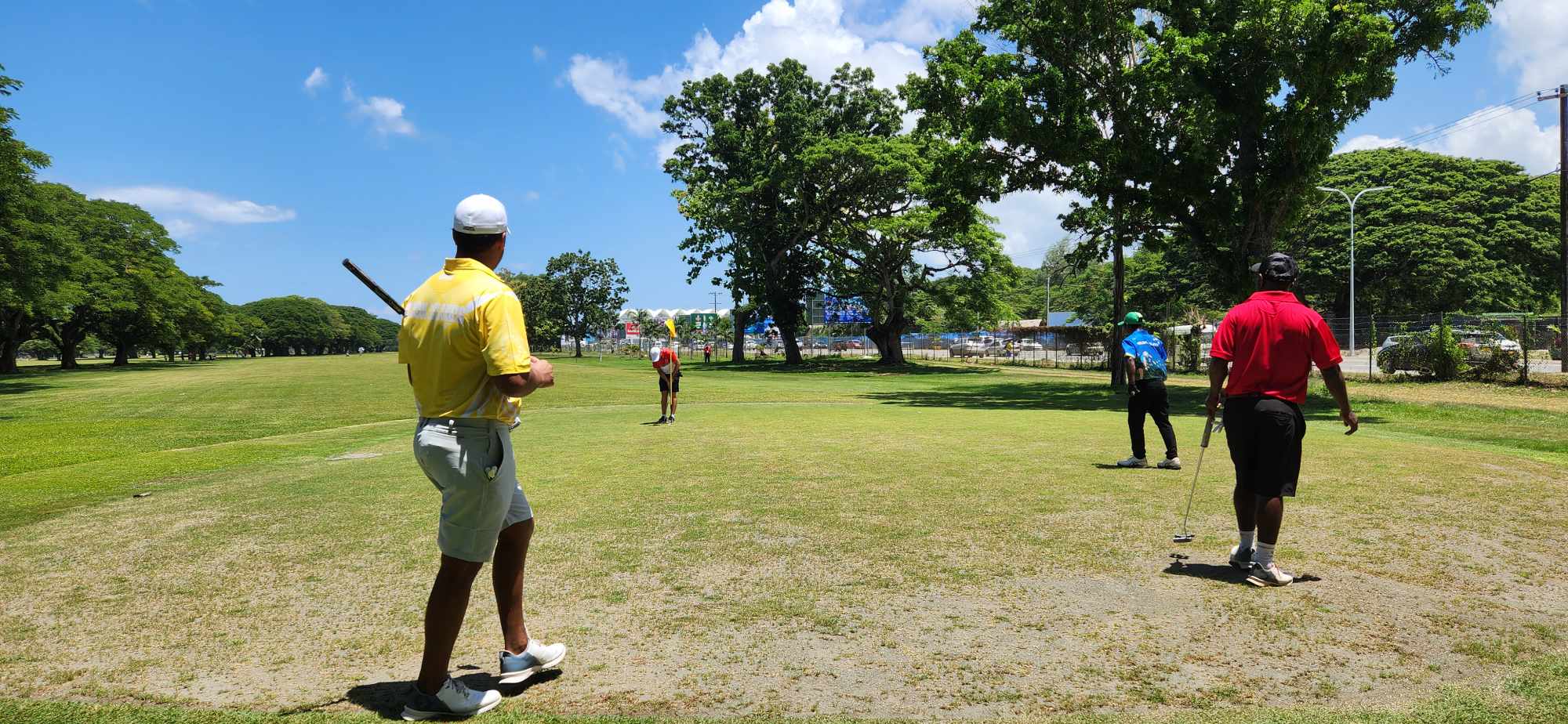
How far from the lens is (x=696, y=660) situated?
13.0ft

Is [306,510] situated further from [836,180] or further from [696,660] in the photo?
[836,180]

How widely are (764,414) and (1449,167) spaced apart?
222ft

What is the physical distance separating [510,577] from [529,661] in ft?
1.23

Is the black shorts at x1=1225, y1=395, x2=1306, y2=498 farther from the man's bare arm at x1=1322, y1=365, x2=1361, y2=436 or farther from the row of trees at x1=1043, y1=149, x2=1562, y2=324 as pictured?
the row of trees at x1=1043, y1=149, x2=1562, y2=324

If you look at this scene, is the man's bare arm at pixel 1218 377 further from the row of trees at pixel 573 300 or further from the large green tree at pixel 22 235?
the row of trees at pixel 573 300

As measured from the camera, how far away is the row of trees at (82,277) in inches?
1265

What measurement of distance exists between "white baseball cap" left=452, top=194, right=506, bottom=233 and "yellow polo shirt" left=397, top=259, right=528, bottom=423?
214 mm

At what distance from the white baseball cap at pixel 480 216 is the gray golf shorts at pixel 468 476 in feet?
2.60

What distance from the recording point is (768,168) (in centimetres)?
4872

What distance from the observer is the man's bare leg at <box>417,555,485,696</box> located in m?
3.40

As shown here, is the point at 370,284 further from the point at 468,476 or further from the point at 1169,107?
the point at 1169,107

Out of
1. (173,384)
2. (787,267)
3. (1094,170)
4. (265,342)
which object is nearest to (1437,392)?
(1094,170)

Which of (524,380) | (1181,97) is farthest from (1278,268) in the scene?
Answer: (1181,97)

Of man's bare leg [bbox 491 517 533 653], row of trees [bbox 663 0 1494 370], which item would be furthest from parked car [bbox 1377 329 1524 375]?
man's bare leg [bbox 491 517 533 653]
